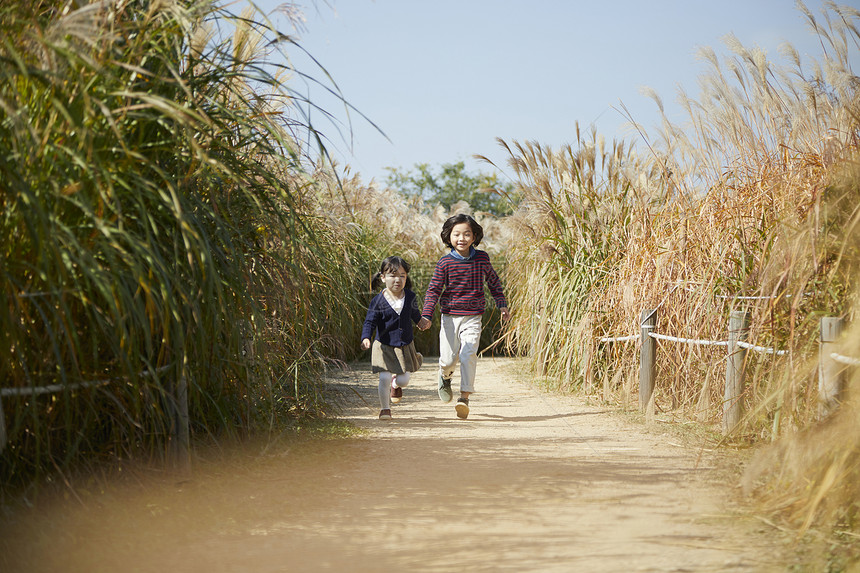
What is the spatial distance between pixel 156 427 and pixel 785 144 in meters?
4.03

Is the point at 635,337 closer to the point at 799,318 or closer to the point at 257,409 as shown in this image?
the point at 799,318

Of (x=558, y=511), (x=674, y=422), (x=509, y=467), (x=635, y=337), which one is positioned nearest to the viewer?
(x=558, y=511)

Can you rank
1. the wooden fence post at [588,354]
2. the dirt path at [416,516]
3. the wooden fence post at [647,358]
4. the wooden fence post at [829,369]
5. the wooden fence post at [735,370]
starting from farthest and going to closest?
the wooden fence post at [588,354]
the wooden fence post at [647,358]
the wooden fence post at [735,370]
the wooden fence post at [829,369]
the dirt path at [416,516]

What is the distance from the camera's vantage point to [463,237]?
21.4ft

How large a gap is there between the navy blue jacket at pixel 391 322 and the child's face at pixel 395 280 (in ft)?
0.30

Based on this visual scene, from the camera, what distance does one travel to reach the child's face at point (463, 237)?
21.4 feet

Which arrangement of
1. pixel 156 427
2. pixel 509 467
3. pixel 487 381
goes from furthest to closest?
1. pixel 487 381
2. pixel 509 467
3. pixel 156 427

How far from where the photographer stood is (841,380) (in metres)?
3.24

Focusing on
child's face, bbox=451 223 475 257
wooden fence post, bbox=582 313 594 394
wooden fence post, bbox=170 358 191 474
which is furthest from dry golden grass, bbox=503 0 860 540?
wooden fence post, bbox=170 358 191 474

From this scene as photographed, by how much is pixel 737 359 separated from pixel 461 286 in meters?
2.52

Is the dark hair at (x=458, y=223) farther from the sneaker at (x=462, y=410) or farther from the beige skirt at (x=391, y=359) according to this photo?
the sneaker at (x=462, y=410)

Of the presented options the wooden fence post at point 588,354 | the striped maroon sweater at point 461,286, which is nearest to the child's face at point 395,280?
the striped maroon sweater at point 461,286

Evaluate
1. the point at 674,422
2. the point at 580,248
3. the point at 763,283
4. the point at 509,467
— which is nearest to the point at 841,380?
the point at 763,283

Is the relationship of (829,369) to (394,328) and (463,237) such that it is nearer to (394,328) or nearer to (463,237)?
(394,328)
